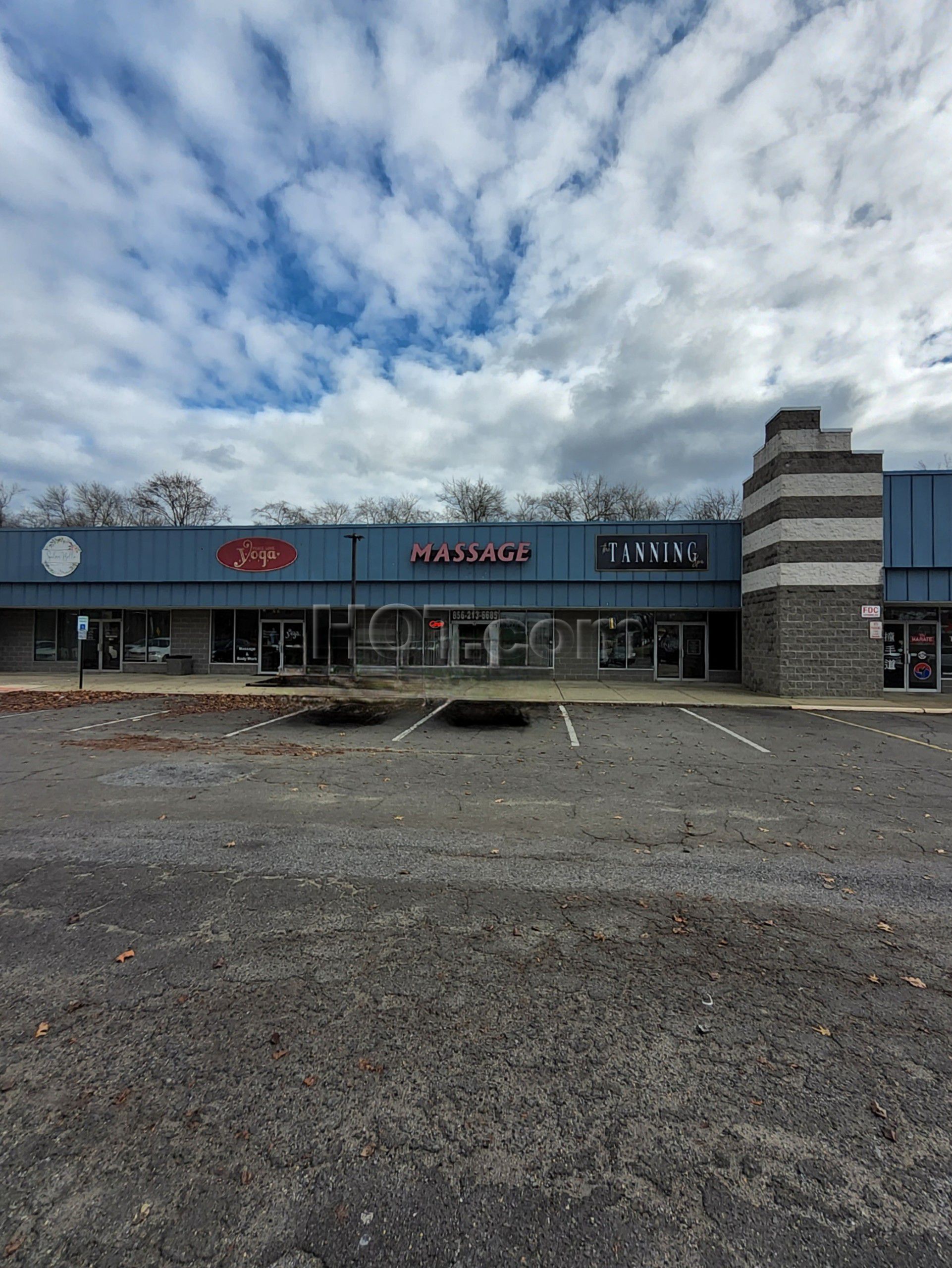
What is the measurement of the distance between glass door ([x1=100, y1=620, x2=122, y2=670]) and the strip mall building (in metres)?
0.08

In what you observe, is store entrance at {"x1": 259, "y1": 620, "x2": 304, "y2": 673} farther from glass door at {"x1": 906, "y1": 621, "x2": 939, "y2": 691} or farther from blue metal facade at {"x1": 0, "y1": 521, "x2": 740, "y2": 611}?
glass door at {"x1": 906, "y1": 621, "x2": 939, "y2": 691}

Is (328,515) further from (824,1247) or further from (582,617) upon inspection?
(824,1247)

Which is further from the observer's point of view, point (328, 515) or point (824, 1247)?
point (328, 515)

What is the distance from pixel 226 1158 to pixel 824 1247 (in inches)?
78.5

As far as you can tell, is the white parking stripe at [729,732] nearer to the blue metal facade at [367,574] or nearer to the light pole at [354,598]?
the blue metal facade at [367,574]

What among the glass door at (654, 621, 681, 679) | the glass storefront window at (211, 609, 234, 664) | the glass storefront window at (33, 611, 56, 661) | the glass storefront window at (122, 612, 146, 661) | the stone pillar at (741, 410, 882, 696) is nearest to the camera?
the stone pillar at (741, 410, 882, 696)

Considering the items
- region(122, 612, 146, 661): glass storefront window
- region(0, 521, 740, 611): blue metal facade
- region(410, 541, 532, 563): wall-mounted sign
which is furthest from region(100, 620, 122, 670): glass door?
region(410, 541, 532, 563): wall-mounted sign

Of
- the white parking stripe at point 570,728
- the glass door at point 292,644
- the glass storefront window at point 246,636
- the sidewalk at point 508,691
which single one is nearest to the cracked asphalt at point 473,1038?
the white parking stripe at point 570,728

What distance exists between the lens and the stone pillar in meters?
16.6

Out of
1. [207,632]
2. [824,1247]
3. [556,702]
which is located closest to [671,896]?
[824,1247]

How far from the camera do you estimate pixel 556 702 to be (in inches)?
625

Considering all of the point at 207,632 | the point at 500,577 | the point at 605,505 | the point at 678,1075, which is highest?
the point at 605,505

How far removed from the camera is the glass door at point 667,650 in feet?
70.7

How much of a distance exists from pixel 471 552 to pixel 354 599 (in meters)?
4.47
